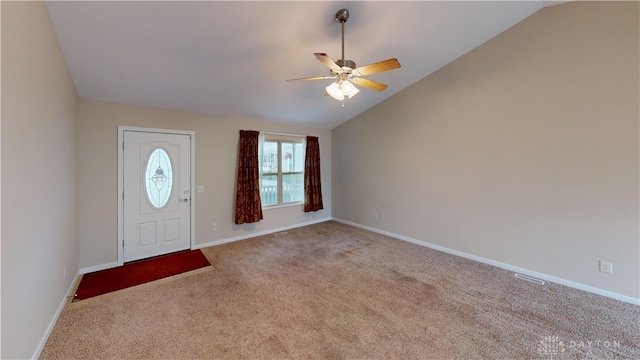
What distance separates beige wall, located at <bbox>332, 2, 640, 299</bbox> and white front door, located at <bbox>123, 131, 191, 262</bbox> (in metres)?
3.91

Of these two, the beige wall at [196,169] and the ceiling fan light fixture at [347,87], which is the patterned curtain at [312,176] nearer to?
the beige wall at [196,169]

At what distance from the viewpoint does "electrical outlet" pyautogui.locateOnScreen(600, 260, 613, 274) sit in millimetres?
2678

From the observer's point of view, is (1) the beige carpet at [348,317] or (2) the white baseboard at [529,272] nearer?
(1) the beige carpet at [348,317]

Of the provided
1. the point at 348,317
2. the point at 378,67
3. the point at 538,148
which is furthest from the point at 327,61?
the point at 538,148

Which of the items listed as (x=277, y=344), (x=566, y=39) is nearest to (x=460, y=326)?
(x=277, y=344)

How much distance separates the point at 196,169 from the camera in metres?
4.10

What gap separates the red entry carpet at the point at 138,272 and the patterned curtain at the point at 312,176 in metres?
2.50

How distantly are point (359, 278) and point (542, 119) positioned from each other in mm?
3097

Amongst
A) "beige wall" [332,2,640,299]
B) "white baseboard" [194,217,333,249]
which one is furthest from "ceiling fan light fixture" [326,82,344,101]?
"white baseboard" [194,217,333,249]

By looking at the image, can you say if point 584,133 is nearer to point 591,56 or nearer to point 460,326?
point 591,56

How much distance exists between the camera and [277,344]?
1.98 meters

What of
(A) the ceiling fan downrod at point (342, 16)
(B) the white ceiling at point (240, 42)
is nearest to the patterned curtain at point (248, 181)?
(B) the white ceiling at point (240, 42)

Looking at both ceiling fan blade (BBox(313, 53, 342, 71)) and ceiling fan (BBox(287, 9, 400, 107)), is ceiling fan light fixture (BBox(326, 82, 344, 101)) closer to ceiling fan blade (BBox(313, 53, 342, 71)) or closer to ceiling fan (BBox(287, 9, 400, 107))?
ceiling fan (BBox(287, 9, 400, 107))

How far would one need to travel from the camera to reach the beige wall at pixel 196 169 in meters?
3.26
